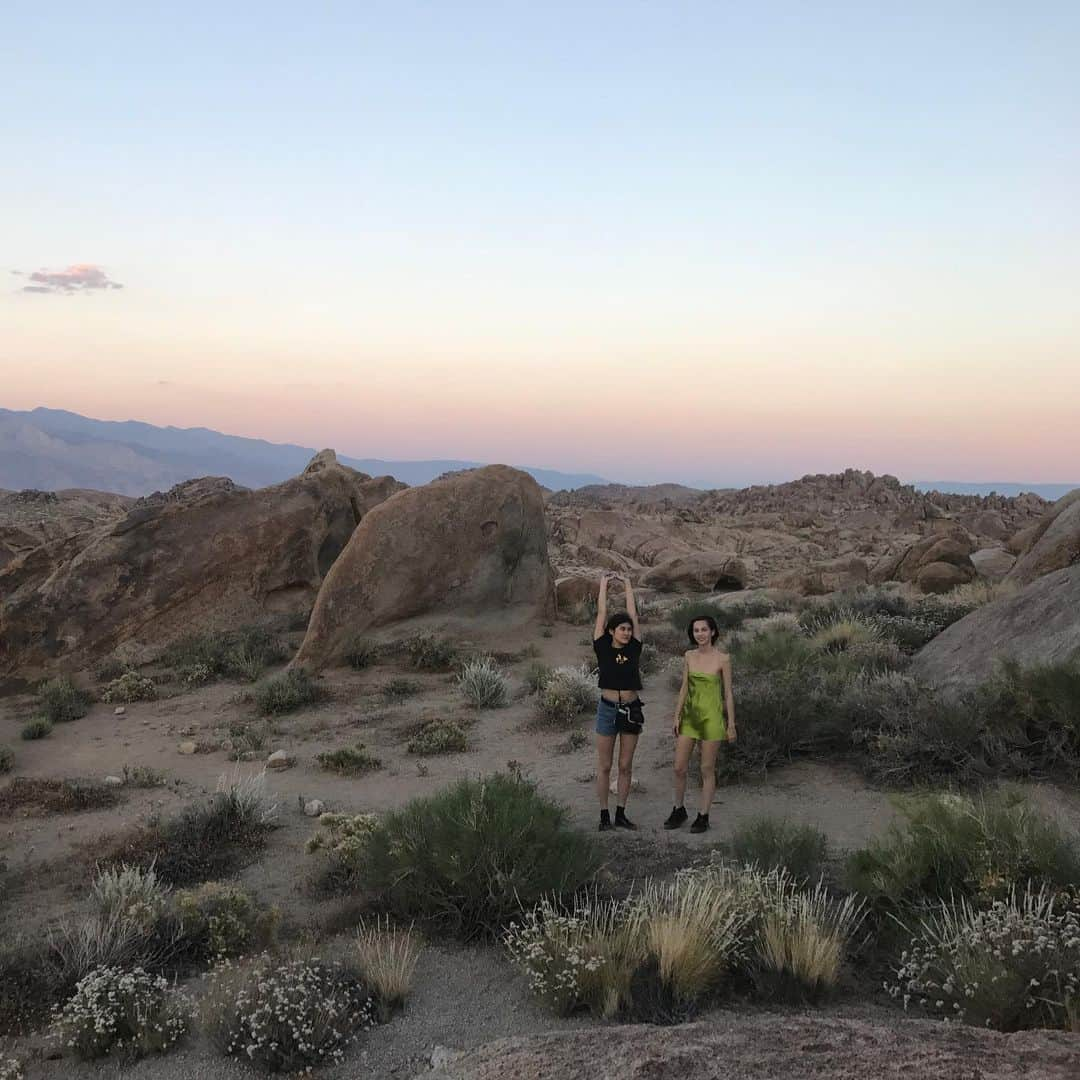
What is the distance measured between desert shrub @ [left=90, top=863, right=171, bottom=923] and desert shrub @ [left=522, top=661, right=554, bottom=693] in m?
6.00

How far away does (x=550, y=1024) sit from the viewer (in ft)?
12.7

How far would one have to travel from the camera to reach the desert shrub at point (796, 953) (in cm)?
395

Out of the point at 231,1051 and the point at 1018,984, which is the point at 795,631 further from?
the point at 231,1051

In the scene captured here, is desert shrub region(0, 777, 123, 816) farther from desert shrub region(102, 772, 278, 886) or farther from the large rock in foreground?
the large rock in foreground

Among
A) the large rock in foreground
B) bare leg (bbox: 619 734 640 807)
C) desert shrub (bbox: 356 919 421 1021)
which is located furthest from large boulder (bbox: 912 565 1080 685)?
desert shrub (bbox: 356 919 421 1021)

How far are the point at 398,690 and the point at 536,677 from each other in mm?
1841

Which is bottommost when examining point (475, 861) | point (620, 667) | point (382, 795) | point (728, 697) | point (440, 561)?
point (382, 795)

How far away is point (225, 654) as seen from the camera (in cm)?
1270

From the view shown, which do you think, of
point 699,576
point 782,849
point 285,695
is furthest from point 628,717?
point 699,576

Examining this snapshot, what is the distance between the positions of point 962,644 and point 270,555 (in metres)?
10.4

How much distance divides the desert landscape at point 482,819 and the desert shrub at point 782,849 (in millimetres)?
31

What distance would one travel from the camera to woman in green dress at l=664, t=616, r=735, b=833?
642 cm

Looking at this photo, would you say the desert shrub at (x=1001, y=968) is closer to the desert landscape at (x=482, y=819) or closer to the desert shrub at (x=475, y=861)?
the desert landscape at (x=482, y=819)

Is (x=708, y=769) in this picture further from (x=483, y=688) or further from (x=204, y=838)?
(x=483, y=688)
